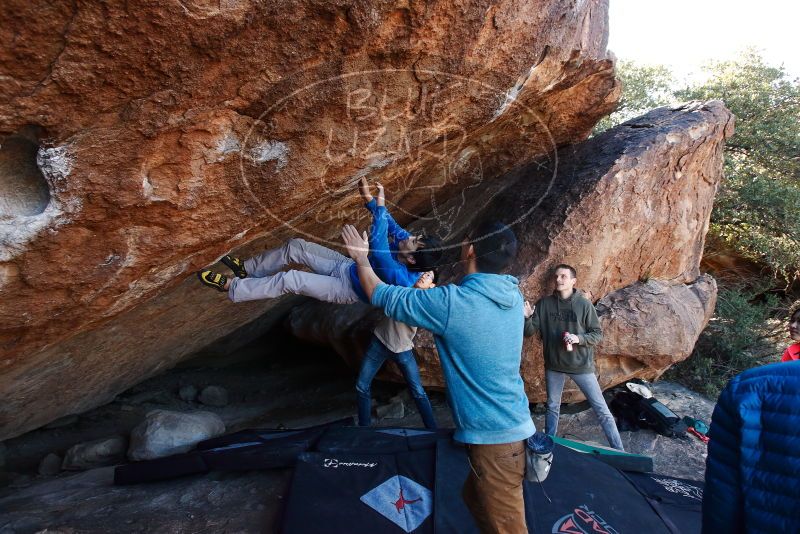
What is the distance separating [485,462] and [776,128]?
352 inches

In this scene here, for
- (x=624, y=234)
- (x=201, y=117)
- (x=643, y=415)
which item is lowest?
(x=643, y=415)

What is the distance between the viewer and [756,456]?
1.26m

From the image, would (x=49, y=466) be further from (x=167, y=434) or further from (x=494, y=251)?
(x=494, y=251)

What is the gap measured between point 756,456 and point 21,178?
287cm

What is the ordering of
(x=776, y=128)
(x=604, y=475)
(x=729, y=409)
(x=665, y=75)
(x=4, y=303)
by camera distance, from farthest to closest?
(x=665, y=75) < (x=776, y=128) < (x=604, y=475) < (x=4, y=303) < (x=729, y=409)

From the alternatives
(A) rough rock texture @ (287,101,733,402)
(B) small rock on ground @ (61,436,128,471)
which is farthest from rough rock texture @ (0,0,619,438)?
(A) rough rock texture @ (287,101,733,402)

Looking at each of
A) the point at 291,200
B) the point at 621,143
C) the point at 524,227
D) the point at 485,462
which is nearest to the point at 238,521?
the point at 485,462

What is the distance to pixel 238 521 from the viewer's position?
10.2 ft

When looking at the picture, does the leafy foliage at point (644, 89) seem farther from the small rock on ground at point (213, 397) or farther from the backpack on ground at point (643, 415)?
the small rock on ground at point (213, 397)

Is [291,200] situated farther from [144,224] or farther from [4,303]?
[4,303]

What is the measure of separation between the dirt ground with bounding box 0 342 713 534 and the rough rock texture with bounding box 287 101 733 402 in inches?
27.7

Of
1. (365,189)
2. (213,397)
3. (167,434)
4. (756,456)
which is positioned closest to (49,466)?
(167,434)

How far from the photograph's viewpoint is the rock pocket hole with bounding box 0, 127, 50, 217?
220 cm

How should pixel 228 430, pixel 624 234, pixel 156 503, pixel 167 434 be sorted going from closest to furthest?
pixel 156 503 < pixel 167 434 < pixel 624 234 < pixel 228 430
